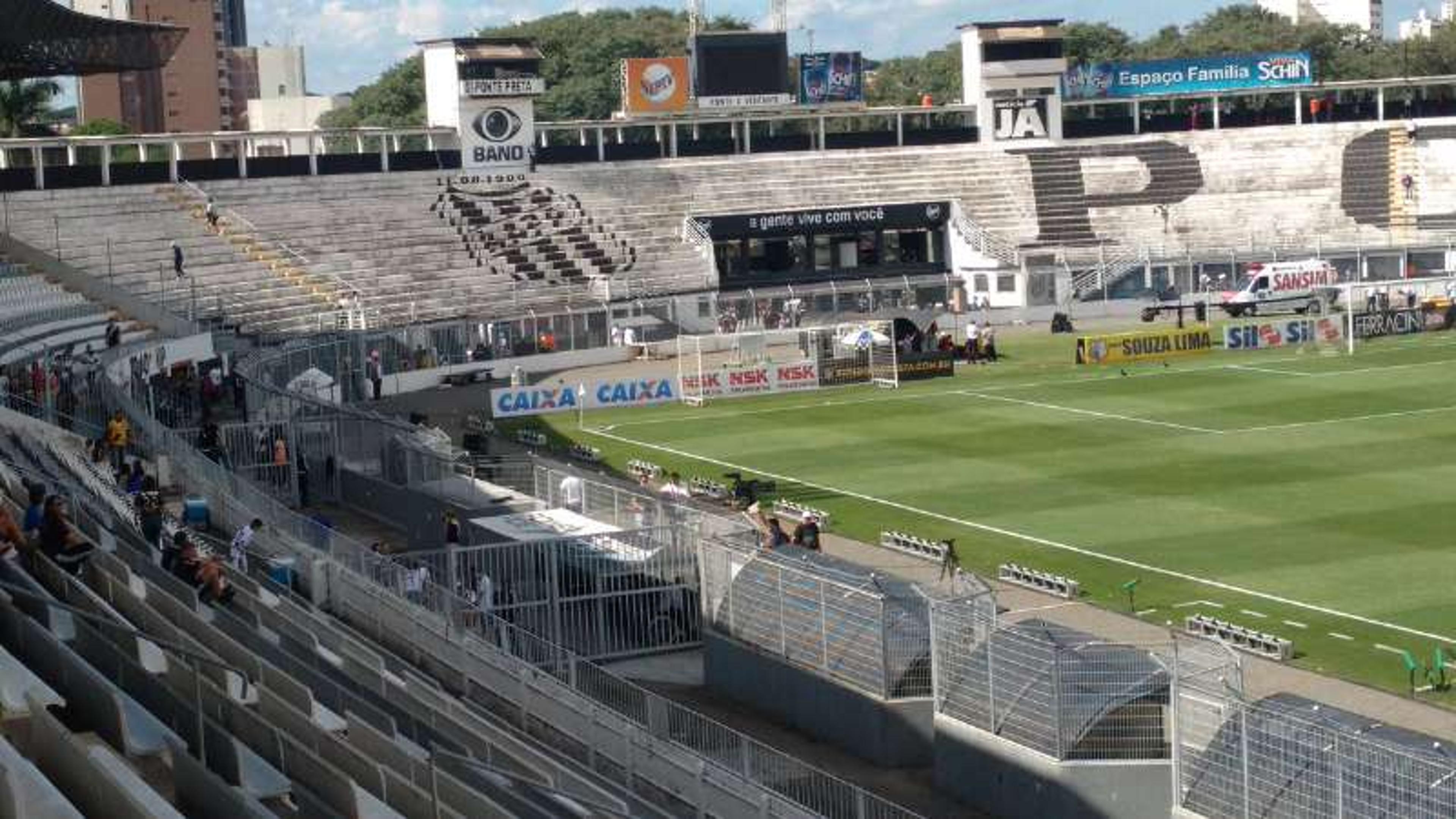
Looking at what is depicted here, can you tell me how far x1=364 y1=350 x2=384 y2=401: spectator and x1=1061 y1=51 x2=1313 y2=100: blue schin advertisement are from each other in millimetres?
44756

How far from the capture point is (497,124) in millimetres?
91000

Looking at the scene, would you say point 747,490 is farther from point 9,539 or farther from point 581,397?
point 9,539

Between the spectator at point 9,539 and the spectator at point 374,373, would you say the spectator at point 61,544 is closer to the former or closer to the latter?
the spectator at point 9,539

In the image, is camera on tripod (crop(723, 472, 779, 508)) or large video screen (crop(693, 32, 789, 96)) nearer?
camera on tripod (crop(723, 472, 779, 508))

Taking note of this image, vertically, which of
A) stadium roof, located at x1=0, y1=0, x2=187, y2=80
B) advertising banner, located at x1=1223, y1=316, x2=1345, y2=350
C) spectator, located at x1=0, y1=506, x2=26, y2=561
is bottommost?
advertising banner, located at x1=1223, y1=316, x2=1345, y2=350

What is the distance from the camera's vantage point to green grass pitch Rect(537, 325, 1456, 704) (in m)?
34.9

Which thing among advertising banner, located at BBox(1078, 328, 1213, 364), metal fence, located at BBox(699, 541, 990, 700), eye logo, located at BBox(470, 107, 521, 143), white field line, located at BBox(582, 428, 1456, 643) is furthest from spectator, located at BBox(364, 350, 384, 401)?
metal fence, located at BBox(699, 541, 990, 700)

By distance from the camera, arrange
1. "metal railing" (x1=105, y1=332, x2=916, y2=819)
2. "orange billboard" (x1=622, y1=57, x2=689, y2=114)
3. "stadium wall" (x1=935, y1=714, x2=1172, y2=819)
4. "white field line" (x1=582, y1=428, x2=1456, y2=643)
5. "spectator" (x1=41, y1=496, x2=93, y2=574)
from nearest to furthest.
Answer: "spectator" (x1=41, y1=496, x2=93, y2=574) → "metal railing" (x1=105, y1=332, x2=916, y2=819) → "stadium wall" (x1=935, y1=714, x2=1172, y2=819) → "white field line" (x1=582, y1=428, x2=1456, y2=643) → "orange billboard" (x1=622, y1=57, x2=689, y2=114)

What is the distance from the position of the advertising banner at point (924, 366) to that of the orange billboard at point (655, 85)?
3271cm

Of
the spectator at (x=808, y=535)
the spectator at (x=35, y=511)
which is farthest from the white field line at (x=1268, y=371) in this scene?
the spectator at (x=35, y=511)

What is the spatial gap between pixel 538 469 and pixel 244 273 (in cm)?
4063

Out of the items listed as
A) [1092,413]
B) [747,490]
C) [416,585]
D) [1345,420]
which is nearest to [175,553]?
[416,585]

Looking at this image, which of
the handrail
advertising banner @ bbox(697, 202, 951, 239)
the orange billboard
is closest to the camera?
advertising banner @ bbox(697, 202, 951, 239)

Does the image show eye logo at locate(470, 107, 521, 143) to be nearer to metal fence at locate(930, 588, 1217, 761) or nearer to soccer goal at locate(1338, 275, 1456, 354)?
soccer goal at locate(1338, 275, 1456, 354)
